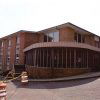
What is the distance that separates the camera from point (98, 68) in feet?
80.0

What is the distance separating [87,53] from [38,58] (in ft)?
19.2

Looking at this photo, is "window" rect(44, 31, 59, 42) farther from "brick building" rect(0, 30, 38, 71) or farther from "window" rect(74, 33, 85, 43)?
"brick building" rect(0, 30, 38, 71)

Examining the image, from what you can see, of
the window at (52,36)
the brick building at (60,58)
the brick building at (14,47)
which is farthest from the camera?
the brick building at (14,47)

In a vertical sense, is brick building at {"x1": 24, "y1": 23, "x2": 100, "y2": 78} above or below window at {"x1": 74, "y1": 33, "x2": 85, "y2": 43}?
below

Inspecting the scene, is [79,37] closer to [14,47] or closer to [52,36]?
[52,36]

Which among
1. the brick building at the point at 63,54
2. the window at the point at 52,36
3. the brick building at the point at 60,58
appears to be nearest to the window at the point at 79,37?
the brick building at the point at 63,54

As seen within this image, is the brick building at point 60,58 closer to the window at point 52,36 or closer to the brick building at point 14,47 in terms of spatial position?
the window at point 52,36

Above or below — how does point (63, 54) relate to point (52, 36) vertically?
below

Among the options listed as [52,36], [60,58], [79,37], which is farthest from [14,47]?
[60,58]

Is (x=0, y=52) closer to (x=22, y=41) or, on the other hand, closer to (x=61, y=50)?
(x=22, y=41)

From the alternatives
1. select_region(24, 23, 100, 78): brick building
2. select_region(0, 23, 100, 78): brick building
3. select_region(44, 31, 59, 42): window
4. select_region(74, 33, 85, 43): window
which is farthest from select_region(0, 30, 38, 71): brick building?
select_region(74, 33, 85, 43): window

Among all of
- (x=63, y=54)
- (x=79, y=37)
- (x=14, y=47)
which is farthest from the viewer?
A: (x=14, y=47)

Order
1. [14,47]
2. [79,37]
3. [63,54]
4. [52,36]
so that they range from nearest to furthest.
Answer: [63,54]
[52,36]
[79,37]
[14,47]

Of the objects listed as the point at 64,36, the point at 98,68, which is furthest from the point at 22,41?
A: the point at 98,68
